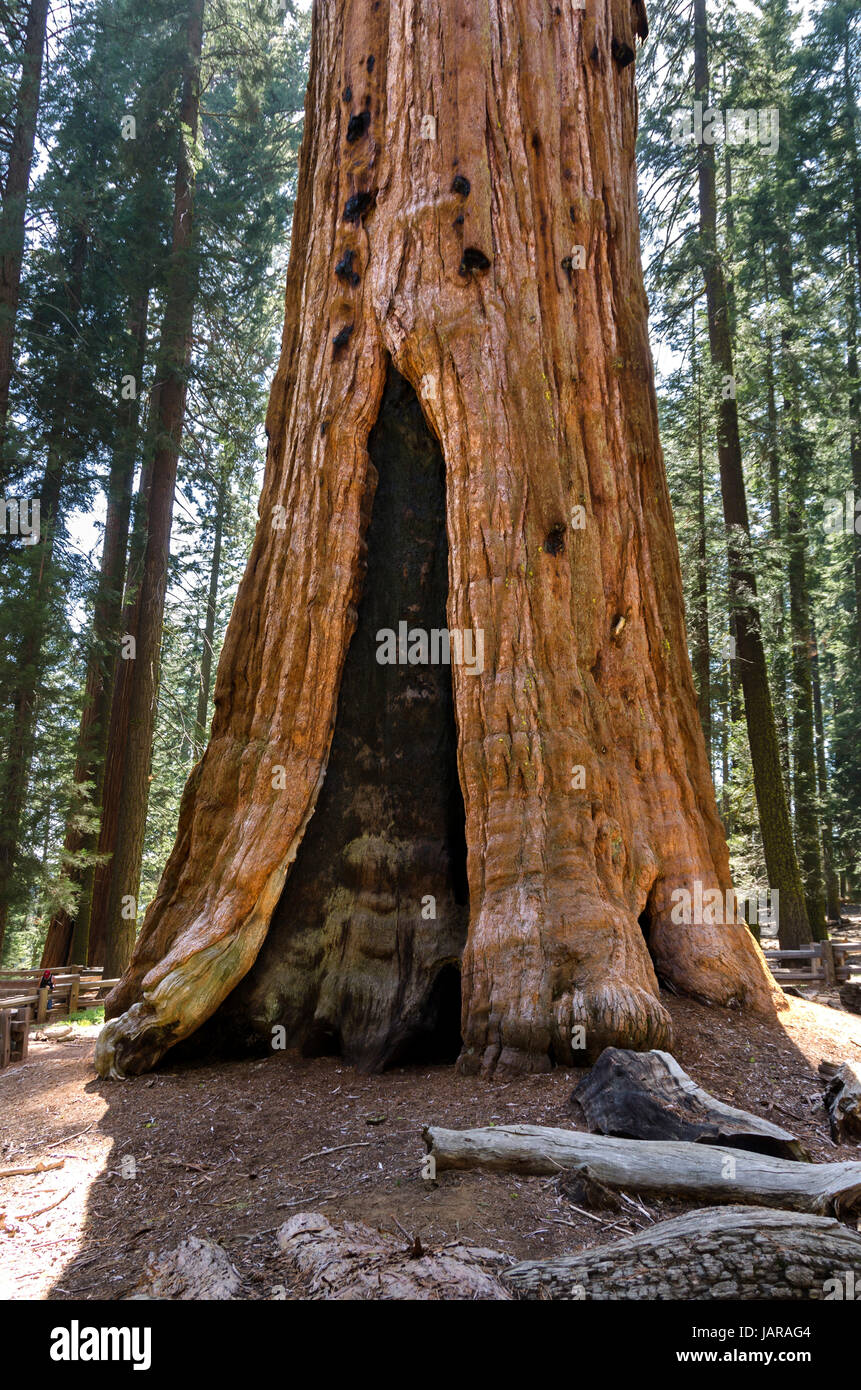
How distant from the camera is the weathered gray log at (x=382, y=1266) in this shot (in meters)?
2.22

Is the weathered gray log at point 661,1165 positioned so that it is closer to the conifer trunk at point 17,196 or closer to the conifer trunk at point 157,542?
the conifer trunk at point 157,542

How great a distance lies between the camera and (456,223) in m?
5.68

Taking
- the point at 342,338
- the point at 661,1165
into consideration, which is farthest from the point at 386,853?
the point at 342,338

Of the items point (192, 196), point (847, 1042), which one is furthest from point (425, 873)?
point (192, 196)

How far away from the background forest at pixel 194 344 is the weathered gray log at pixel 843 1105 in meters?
8.32

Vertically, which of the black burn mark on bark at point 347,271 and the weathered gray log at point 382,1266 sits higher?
the black burn mark on bark at point 347,271

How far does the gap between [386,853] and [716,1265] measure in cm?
358

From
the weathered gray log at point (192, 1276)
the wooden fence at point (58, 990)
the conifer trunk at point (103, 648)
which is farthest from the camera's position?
the conifer trunk at point (103, 648)

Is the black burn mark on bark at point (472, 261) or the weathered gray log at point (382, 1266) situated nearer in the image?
the weathered gray log at point (382, 1266)

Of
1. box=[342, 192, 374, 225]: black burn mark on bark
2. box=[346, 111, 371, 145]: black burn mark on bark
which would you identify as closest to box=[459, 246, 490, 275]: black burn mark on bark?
box=[342, 192, 374, 225]: black burn mark on bark

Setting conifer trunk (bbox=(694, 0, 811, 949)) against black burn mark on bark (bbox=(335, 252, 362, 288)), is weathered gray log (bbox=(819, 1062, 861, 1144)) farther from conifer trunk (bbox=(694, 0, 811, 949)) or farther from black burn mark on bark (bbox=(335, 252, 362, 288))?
conifer trunk (bbox=(694, 0, 811, 949))

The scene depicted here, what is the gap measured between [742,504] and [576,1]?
842 centimetres

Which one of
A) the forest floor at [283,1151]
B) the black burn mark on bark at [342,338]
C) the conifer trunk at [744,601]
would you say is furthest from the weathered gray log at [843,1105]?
the conifer trunk at [744,601]

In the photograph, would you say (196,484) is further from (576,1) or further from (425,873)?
(425,873)
